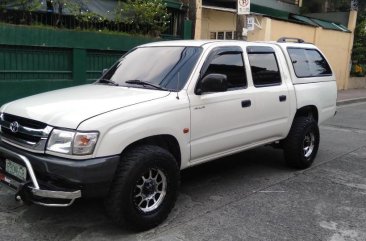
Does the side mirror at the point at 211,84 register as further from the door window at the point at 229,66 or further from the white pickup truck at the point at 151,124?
the door window at the point at 229,66

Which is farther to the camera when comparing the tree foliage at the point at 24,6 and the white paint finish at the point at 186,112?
the tree foliage at the point at 24,6

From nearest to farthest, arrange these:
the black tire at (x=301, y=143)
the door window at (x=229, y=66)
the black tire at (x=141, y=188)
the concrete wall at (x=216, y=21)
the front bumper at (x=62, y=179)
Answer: the front bumper at (x=62, y=179)
the black tire at (x=141, y=188)
the door window at (x=229, y=66)
the black tire at (x=301, y=143)
the concrete wall at (x=216, y=21)

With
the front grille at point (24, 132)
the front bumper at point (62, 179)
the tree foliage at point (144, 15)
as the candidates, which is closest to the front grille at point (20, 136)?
the front grille at point (24, 132)

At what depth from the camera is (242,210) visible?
15.6 feet

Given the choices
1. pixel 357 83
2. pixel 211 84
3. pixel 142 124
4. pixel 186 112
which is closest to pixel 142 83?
pixel 186 112

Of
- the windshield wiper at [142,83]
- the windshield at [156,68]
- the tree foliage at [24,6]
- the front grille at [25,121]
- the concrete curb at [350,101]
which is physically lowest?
the concrete curb at [350,101]

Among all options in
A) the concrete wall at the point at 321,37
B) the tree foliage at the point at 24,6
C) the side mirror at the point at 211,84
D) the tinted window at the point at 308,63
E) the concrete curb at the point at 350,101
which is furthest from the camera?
the concrete curb at the point at 350,101

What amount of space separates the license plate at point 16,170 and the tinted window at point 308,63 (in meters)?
4.03

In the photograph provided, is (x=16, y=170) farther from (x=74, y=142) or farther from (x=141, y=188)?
(x=141, y=188)

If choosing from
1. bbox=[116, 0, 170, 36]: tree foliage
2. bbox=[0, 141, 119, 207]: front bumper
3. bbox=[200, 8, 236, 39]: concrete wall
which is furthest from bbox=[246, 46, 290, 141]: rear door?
bbox=[200, 8, 236, 39]: concrete wall

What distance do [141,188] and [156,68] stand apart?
149 cm

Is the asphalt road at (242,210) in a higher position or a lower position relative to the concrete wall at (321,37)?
lower

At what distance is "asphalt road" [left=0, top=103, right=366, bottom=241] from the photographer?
4.12 meters

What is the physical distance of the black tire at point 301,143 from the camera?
618 centimetres
